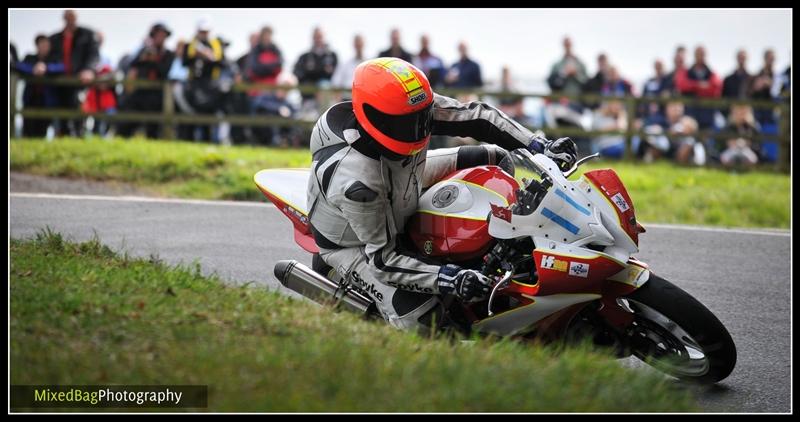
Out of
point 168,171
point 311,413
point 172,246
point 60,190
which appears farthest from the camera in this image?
point 168,171

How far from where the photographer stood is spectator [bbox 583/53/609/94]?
52.0 ft

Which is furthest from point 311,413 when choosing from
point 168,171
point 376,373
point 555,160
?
point 168,171

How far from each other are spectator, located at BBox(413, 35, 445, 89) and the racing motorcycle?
374 inches

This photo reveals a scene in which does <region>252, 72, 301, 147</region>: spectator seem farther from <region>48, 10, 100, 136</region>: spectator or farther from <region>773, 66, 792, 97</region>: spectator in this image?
<region>773, 66, 792, 97</region>: spectator

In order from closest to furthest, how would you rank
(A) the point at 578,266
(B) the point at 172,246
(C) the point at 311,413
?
(C) the point at 311,413
(A) the point at 578,266
(B) the point at 172,246

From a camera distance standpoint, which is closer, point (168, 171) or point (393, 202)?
point (393, 202)

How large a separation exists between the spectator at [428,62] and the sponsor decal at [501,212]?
9905 millimetres

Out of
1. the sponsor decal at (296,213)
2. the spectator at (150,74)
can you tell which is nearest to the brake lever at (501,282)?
the sponsor decal at (296,213)

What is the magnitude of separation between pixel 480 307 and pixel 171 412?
2.02 metres

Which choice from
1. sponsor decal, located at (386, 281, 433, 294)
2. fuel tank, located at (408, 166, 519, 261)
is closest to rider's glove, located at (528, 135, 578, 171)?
fuel tank, located at (408, 166, 519, 261)

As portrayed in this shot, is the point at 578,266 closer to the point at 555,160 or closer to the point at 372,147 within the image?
the point at 555,160

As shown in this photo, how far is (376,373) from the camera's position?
426 centimetres

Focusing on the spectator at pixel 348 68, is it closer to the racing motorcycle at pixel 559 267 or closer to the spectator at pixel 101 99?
the spectator at pixel 101 99

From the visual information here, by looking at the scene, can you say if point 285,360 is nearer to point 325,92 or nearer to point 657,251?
point 657,251
